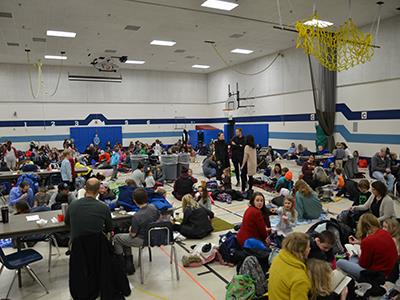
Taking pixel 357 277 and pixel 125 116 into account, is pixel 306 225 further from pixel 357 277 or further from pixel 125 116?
pixel 125 116

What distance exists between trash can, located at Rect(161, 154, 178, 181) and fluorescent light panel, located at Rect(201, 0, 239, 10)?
506cm

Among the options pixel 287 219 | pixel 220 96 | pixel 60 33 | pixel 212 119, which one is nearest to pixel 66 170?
pixel 287 219

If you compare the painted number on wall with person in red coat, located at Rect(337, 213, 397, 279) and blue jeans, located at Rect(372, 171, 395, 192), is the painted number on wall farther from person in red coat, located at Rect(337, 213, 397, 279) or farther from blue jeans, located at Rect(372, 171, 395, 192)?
person in red coat, located at Rect(337, 213, 397, 279)

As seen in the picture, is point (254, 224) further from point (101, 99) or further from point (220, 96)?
point (220, 96)

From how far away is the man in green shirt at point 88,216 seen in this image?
11.4ft

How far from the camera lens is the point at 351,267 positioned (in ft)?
12.1

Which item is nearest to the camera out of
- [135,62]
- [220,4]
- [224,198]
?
[224,198]

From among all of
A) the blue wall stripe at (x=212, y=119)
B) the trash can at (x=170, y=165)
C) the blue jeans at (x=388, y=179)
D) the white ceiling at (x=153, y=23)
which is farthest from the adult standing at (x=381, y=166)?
the trash can at (x=170, y=165)

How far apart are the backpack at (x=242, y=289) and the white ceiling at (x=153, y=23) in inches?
333

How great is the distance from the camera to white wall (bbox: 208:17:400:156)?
39.3ft

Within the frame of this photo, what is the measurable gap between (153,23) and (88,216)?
9.77 metres

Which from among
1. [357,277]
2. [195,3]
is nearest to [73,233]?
[357,277]

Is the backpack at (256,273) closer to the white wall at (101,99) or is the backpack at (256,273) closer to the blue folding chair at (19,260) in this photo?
the blue folding chair at (19,260)

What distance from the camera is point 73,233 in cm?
348
